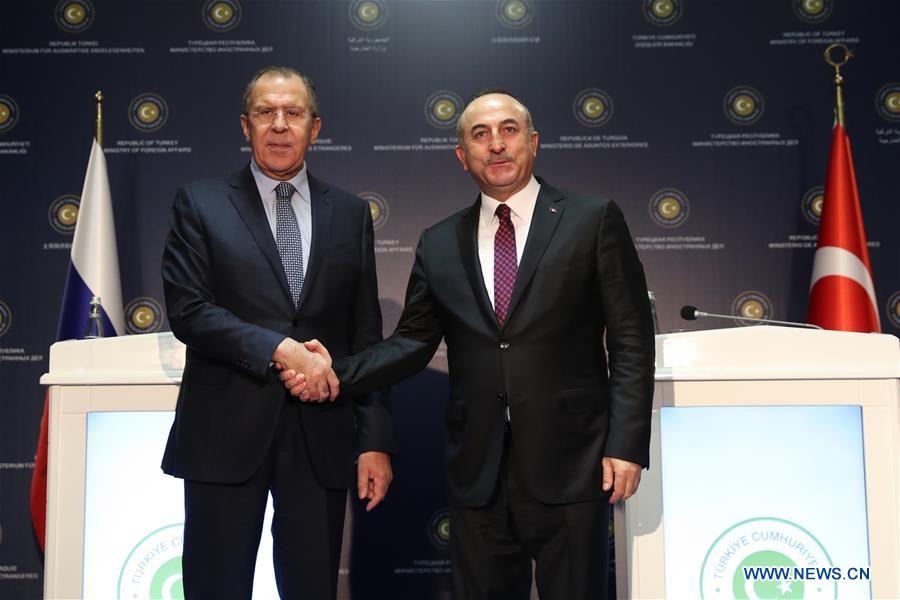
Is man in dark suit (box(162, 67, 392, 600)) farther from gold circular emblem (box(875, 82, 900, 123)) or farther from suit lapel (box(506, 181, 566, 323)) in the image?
gold circular emblem (box(875, 82, 900, 123))

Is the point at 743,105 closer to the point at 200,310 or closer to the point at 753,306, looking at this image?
the point at 753,306

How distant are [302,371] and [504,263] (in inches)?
24.6

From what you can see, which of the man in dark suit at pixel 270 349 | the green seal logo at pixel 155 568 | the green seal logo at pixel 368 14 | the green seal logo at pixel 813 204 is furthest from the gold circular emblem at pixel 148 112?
the green seal logo at pixel 813 204

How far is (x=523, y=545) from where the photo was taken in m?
2.44

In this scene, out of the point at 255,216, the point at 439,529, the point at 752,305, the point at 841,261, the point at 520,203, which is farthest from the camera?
the point at 752,305

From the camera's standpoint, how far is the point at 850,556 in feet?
9.27

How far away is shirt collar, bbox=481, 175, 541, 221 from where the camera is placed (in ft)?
8.57

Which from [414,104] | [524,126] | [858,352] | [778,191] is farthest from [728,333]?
[414,104]

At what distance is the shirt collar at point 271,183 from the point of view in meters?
2.61

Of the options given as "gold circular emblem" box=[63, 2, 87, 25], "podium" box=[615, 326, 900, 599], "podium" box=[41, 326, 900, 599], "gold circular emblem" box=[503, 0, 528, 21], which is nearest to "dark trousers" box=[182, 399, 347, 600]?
"podium" box=[41, 326, 900, 599]

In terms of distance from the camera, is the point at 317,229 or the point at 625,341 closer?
the point at 625,341

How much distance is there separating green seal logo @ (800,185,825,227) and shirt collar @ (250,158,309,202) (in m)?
2.57

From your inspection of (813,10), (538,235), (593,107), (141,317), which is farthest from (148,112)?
(813,10)

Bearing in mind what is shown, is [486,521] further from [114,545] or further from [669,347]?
[114,545]
